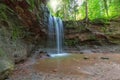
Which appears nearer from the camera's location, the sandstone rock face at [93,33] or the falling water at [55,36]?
the falling water at [55,36]

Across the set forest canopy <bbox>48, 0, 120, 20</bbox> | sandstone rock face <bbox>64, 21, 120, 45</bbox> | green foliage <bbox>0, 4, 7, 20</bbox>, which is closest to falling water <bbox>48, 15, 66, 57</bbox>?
sandstone rock face <bbox>64, 21, 120, 45</bbox>

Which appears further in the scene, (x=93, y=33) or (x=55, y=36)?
(x=93, y=33)

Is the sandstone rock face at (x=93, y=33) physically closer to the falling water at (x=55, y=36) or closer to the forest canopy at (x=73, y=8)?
the falling water at (x=55, y=36)

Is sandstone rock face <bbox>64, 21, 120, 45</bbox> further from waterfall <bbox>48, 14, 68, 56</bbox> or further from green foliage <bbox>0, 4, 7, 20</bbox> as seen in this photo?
green foliage <bbox>0, 4, 7, 20</bbox>

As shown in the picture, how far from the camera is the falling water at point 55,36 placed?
18.0 meters

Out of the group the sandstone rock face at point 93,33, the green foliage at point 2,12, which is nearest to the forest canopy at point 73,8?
the sandstone rock face at point 93,33

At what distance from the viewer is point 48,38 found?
18.0 m

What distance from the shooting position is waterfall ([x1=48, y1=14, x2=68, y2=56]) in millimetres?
18000

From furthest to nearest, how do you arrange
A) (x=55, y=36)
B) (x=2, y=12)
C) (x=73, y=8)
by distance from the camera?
(x=73, y=8) < (x=55, y=36) < (x=2, y=12)

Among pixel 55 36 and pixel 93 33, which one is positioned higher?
pixel 93 33

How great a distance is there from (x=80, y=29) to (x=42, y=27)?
5044 mm

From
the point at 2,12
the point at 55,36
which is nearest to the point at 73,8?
the point at 55,36

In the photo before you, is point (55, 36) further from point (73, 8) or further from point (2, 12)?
point (73, 8)

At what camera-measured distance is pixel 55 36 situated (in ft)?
60.6
